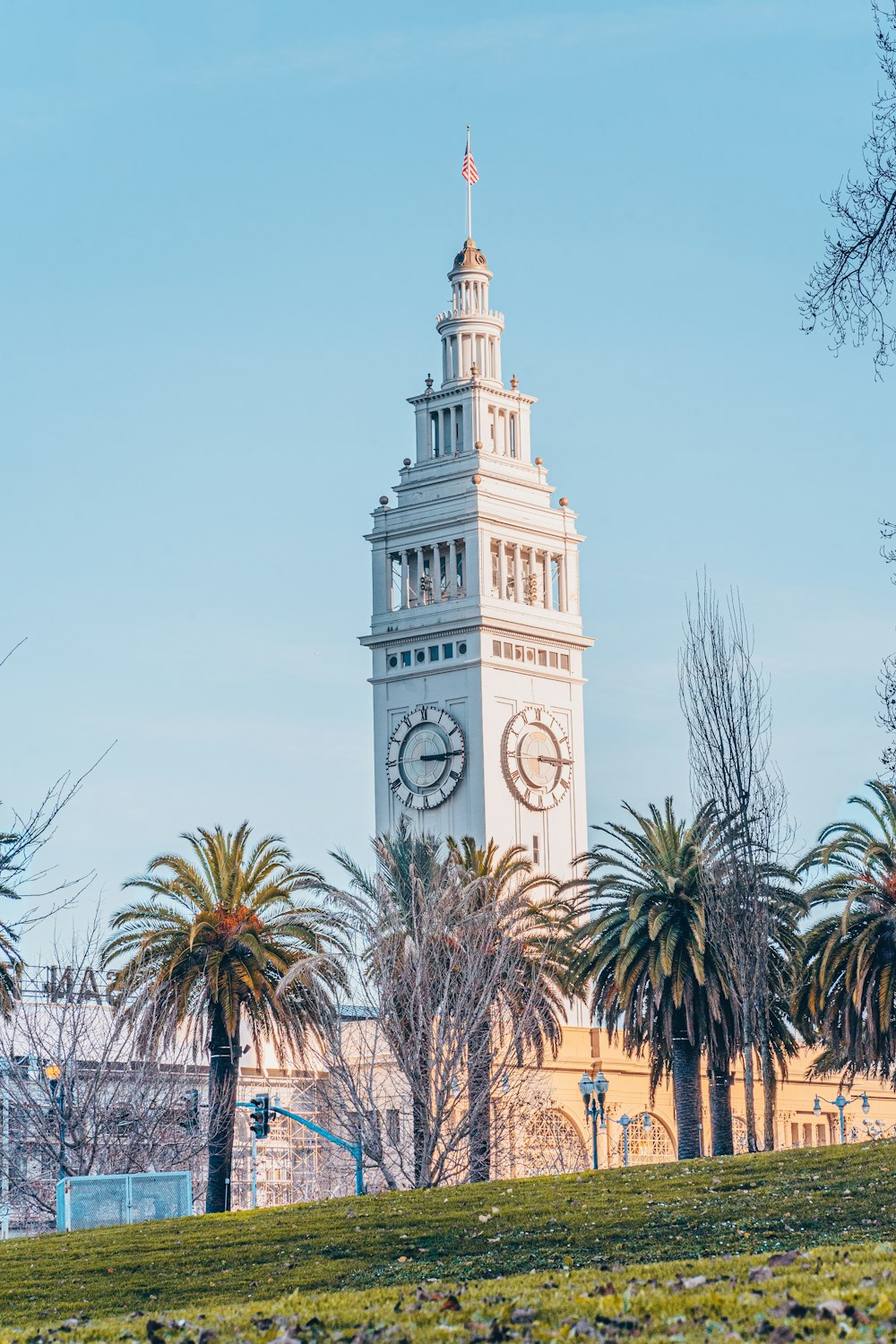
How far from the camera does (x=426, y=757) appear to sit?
4063 inches

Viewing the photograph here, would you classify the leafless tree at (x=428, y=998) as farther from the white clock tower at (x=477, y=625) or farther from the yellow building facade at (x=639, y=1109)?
the white clock tower at (x=477, y=625)

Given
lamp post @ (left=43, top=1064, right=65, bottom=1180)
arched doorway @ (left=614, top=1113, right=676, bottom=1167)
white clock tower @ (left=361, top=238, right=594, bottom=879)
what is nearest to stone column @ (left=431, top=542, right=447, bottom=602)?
white clock tower @ (left=361, top=238, right=594, bottom=879)

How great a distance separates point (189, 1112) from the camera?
5828 cm

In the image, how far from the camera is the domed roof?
110 metres

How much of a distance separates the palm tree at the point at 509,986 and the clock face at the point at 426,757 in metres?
44.5

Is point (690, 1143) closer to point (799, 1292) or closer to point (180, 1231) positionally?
point (180, 1231)

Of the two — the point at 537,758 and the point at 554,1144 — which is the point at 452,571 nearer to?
the point at 537,758

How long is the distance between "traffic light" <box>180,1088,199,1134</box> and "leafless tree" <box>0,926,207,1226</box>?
0.19 feet

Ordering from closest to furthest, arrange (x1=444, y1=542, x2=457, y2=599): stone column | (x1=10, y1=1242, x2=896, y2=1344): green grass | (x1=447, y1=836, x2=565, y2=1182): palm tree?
(x1=10, y1=1242, x2=896, y2=1344): green grass → (x1=447, y1=836, x2=565, y2=1182): palm tree → (x1=444, y1=542, x2=457, y2=599): stone column

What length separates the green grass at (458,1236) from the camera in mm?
25922

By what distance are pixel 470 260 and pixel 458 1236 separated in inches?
3374

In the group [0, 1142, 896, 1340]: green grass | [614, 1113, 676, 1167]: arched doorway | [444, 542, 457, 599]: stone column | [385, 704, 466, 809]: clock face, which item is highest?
[444, 542, 457, 599]: stone column

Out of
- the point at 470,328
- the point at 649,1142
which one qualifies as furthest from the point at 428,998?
the point at 470,328

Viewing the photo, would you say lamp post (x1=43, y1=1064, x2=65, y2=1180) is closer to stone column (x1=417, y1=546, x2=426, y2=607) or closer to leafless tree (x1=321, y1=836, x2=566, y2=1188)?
leafless tree (x1=321, y1=836, x2=566, y2=1188)
